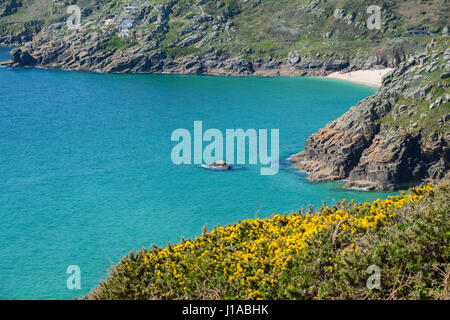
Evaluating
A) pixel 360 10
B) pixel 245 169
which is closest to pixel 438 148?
pixel 245 169

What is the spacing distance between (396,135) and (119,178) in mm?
29253

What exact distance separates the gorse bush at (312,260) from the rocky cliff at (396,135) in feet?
101

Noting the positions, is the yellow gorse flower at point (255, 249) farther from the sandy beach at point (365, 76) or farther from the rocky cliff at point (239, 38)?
the rocky cliff at point (239, 38)

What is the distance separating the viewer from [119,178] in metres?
55.1

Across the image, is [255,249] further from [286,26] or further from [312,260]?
[286,26]

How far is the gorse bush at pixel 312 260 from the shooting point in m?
13.1

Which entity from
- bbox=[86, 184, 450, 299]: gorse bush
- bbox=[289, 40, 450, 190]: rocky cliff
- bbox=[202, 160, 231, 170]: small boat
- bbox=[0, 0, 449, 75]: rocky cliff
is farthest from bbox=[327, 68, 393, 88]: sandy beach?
bbox=[86, 184, 450, 299]: gorse bush

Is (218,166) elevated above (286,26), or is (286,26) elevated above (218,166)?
(286,26)

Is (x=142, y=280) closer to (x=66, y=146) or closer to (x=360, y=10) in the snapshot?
(x=66, y=146)

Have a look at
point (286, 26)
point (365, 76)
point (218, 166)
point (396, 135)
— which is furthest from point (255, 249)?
point (286, 26)

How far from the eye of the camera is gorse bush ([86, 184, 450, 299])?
1308 cm

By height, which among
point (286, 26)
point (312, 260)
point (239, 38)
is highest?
point (286, 26)

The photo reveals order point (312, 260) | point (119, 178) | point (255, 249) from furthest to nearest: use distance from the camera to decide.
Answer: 1. point (119, 178)
2. point (255, 249)
3. point (312, 260)

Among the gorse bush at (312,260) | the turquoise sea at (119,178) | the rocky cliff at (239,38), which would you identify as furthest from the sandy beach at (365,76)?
the gorse bush at (312,260)
